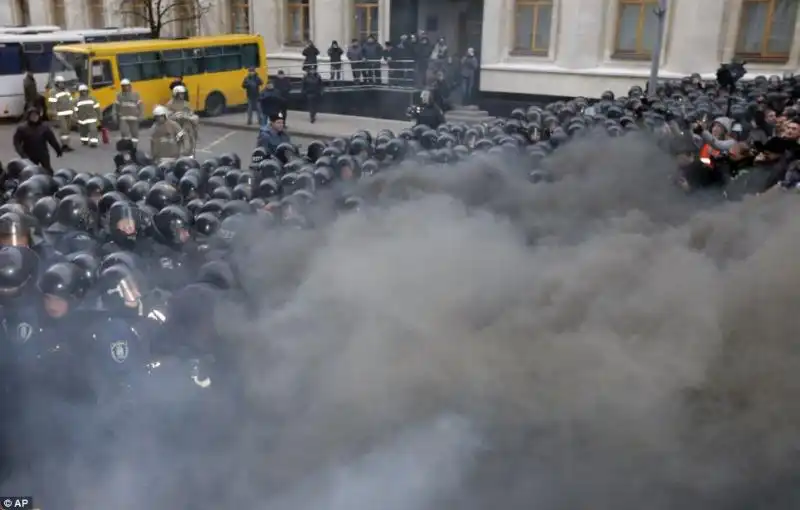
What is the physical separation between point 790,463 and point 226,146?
12.1m

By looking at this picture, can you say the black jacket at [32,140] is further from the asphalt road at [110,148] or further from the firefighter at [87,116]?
the firefighter at [87,116]

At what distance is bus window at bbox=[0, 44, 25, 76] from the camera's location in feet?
49.0

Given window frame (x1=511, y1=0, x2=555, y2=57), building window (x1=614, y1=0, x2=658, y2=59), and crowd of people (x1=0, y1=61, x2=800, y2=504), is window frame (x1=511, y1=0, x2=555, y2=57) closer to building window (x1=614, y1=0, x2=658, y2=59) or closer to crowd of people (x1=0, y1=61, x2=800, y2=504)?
building window (x1=614, y1=0, x2=658, y2=59)

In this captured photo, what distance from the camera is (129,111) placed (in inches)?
498

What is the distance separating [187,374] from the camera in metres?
3.59

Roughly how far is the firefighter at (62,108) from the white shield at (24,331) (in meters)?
9.94

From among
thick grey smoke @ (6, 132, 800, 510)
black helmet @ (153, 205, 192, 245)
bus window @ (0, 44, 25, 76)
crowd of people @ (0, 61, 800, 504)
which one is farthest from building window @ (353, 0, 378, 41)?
thick grey smoke @ (6, 132, 800, 510)

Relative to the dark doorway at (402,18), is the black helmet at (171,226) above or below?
below

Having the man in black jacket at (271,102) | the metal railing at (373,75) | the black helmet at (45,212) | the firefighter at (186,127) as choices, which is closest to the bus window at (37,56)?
the metal railing at (373,75)

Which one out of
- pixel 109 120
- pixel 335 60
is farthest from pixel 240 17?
pixel 109 120

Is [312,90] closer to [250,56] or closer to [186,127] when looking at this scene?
[250,56]

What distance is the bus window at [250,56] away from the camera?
16750 millimetres

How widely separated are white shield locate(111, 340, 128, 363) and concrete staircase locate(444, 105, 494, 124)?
1221 centimetres

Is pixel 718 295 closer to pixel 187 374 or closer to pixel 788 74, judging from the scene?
pixel 187 374
